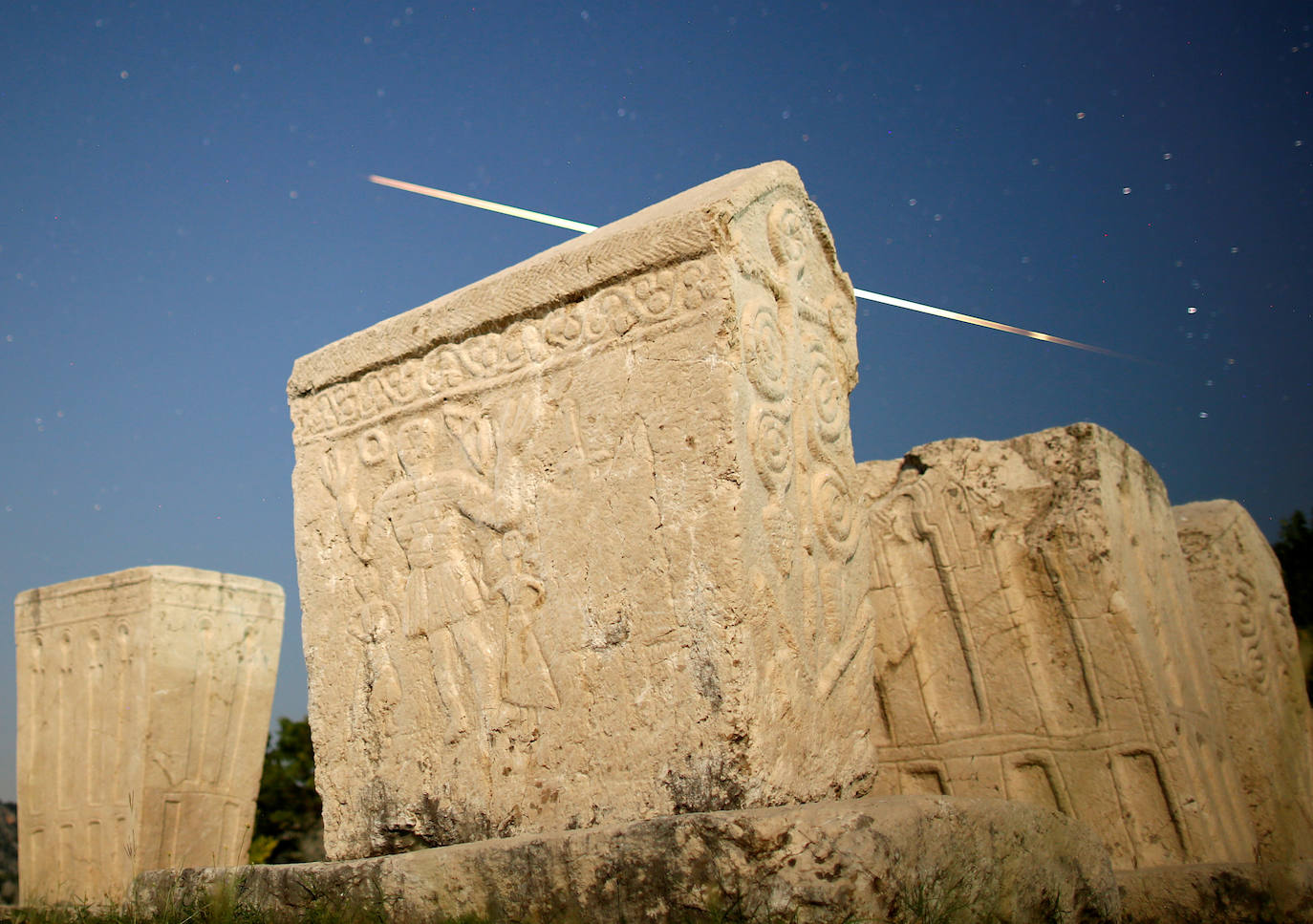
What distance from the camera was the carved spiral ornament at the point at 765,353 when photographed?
300 cm

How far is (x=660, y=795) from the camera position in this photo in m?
2.82

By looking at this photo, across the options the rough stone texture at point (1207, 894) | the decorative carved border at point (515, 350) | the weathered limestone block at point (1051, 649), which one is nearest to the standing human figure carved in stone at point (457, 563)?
the decorative carved border at point (515, 350)

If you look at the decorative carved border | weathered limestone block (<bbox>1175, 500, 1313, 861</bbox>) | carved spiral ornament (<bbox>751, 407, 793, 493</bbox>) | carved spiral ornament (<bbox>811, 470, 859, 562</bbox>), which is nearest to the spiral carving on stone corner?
carved spiral ornament (<bbox>751, 407, 793, 493</bbox>)

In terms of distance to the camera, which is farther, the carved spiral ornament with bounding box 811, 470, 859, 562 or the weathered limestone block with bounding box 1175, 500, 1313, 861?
the weathered limestone block with bounding box 1175, 500, 1313, 861

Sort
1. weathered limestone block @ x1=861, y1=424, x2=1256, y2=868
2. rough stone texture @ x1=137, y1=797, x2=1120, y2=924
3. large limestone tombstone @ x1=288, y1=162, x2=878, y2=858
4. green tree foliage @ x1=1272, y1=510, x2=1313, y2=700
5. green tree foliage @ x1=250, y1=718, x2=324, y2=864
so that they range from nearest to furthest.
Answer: rough stone texture @ x1=137, y1=797, x2=1120, y2=924, large limestone tombstone @ x1=288, y1=162, x2=878, y2=858, weathered limestone block @ x1=861, y1=424, x2=1256, y2=868, green tree foliage @ x1=1272, y1=510, x2=1313, y2=700, green tree foliage @ x1=250, y1=718, x2=324, y2=864

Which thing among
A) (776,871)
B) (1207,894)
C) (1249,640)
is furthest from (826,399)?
(1249,640)

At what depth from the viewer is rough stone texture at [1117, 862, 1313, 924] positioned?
3074 mm

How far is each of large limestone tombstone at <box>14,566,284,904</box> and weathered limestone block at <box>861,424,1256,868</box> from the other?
3744mm

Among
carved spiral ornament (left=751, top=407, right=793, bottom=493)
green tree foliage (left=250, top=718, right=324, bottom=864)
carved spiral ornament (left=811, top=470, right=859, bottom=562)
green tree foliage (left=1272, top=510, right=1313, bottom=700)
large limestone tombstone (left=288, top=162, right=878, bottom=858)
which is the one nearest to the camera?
large limestone tombstone (left=288, top=162, right=878, bottom=858)

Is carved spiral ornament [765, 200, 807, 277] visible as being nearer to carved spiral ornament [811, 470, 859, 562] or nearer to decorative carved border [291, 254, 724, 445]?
decorative carved border [291, 254, 724, 445]

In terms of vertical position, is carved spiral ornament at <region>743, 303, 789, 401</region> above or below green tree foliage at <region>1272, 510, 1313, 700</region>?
above

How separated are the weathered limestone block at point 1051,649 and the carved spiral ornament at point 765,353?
1056 mm

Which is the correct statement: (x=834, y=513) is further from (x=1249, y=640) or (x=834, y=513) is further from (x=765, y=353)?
(x=1249, y=640)

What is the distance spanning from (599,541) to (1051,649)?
64.0 inches
